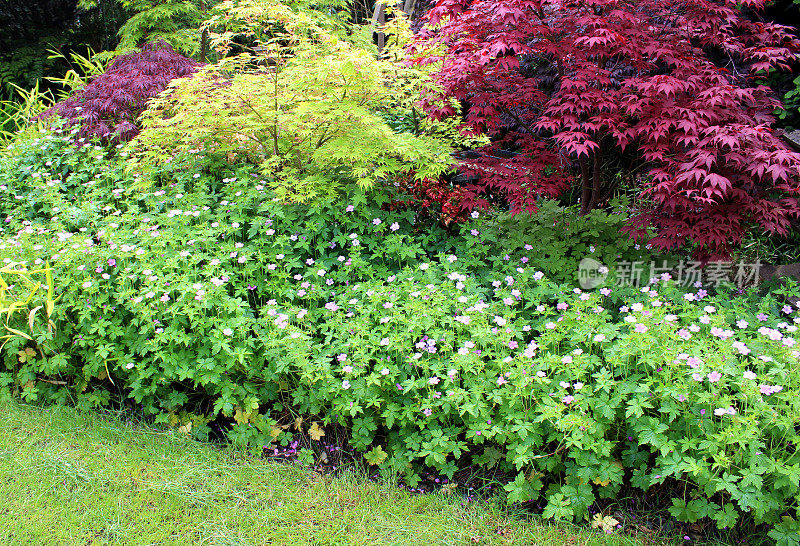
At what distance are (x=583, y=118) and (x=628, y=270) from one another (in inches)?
42.1

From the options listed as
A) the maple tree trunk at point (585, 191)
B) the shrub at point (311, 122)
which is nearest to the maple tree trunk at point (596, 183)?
the maple tree trunk at point (585, 191)

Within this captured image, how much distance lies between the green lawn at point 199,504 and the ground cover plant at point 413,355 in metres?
0.16

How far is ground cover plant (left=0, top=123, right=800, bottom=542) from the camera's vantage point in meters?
2.25

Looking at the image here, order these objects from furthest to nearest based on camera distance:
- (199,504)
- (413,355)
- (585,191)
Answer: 1. (585,191)
2. (413,355)
3. (199,504)

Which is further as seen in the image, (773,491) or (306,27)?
(306,27)

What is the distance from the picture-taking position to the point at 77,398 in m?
3.16

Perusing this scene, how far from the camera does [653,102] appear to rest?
10.0ft

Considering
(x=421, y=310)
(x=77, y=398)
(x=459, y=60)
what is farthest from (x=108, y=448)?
(x=459, y=60)

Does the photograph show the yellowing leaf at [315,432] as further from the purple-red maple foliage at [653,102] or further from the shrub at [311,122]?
the purple-red maple foliage at [653,102]

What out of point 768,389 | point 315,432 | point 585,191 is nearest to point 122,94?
point 315,432

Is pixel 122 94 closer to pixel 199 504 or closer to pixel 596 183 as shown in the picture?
pixel 199 504

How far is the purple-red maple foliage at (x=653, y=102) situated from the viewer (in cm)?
291

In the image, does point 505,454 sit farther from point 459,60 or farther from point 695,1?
point 695,1

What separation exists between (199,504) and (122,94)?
162 inches
